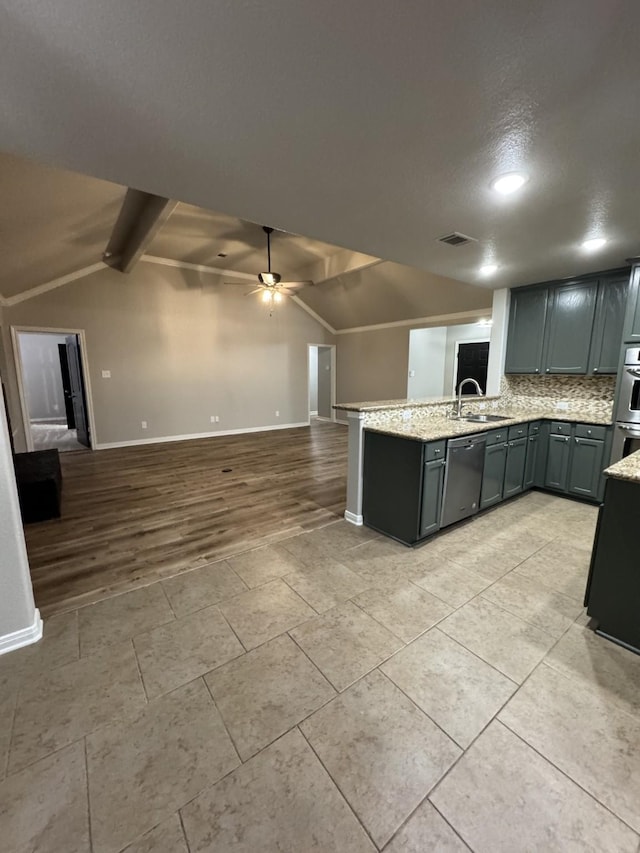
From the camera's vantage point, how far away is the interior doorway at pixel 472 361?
7.62m

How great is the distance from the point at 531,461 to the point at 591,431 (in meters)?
0.62

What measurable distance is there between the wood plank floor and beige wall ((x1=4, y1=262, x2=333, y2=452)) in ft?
3.24

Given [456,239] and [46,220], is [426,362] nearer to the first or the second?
[456,239]

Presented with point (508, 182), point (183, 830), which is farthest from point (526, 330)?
point (183, 830)

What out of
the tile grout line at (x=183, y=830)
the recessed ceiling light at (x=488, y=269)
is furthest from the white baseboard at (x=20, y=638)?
the recessed ceiling light at (x=488, y=269)

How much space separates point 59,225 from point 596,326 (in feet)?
18.0

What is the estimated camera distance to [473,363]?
781 centimetres

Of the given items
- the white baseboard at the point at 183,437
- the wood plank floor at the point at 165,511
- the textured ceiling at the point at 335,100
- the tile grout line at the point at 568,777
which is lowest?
the tile grout line at the point at 568,777

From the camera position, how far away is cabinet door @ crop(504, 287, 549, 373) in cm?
404

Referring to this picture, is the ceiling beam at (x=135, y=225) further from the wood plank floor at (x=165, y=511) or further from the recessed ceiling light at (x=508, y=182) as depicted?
the wood plank floor at (x=165, y=511)

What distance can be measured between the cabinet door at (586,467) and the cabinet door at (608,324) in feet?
2.55

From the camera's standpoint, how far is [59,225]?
11.2ft

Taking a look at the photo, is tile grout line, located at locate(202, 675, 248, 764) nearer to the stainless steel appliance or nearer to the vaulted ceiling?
the vaulted ceiling

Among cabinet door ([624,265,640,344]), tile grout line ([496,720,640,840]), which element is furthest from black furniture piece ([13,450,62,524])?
cabinet door ([624,265,640,344])
